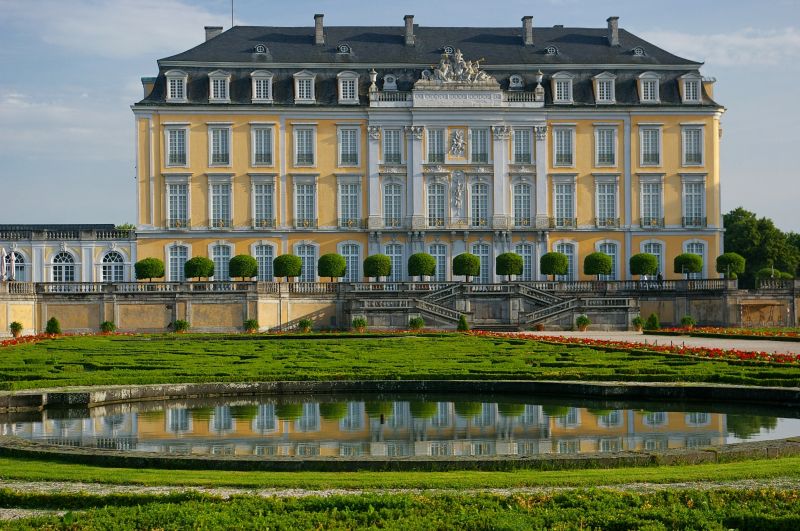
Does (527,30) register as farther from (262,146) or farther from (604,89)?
(262,146)

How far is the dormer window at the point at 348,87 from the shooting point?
55.9 m

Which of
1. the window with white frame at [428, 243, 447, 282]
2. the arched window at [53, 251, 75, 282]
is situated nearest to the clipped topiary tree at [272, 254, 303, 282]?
the window with white frame at [428, 243, 447, 282]

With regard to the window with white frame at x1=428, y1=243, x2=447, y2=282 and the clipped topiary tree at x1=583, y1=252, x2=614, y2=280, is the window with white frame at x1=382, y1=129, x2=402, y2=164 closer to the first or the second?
the window with white frame at x1=428, y1=243, x2=447, y2=282

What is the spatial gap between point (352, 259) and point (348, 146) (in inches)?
221

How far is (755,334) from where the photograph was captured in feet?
122

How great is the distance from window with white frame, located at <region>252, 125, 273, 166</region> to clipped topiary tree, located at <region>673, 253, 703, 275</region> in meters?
20.3

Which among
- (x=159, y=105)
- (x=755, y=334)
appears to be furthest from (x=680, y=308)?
(x=159, y=105)

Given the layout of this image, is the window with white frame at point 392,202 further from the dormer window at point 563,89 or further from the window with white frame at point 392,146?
the dormer window at point 563,89

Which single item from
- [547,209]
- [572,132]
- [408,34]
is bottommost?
[547,209]

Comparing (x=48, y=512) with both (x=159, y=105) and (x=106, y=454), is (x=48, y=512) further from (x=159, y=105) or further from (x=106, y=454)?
(x=159, y=105)

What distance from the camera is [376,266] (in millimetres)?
51188

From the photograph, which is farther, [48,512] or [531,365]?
[531,365]

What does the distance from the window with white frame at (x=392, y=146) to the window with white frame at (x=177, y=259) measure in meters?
10.8

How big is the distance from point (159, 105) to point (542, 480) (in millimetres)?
46099
